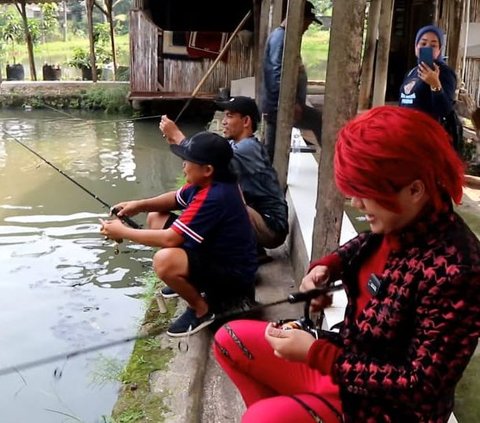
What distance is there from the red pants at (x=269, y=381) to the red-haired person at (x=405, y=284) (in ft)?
0.38

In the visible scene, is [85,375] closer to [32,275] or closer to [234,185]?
[234,185]

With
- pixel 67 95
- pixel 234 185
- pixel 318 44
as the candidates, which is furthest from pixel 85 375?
pixel 318 44

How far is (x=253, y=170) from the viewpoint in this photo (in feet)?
13.1

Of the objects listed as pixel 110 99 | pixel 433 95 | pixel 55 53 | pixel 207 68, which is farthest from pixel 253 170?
pixel 55 53

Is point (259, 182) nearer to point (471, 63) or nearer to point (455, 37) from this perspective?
point (455, 37)

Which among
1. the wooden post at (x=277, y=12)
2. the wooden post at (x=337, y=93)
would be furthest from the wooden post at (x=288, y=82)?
the wooden post at (x=277, y=12)

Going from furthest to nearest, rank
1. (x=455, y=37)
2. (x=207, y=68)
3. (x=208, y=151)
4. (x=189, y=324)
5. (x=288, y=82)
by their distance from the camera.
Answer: (x=207, y=68) → (x=455, y=37) → (x=288, y=82) → (x=189, y=324) → (x=208, y=151)

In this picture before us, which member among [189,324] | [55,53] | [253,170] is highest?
[253,170]

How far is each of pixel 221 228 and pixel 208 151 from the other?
41cm

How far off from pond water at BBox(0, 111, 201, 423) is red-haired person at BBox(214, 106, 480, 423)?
6.57 feet

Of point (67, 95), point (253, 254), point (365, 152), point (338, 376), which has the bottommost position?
point (67, 95)

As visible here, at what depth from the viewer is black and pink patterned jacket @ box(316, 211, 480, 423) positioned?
138 centimetres

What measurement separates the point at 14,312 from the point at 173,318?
1.58 metres

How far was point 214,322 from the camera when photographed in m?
3.44
